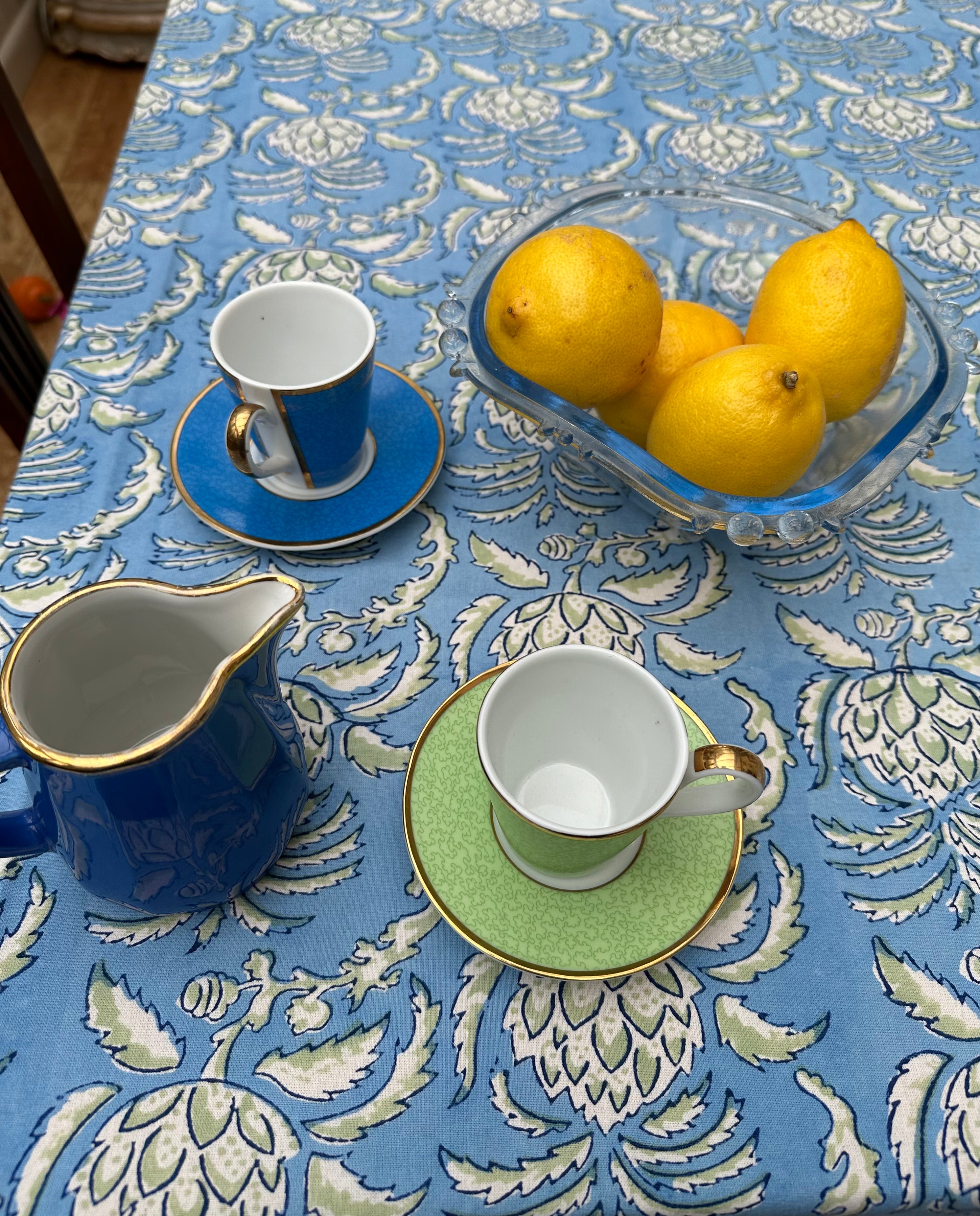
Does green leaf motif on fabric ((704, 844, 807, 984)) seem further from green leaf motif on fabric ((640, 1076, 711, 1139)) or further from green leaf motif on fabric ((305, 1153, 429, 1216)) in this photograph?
green leaf motif on fabric ((305, 1153, 429, 1216))

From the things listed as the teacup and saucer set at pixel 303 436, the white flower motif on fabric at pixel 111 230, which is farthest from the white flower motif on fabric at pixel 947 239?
the white flower motif on fabric at pixel 111 230

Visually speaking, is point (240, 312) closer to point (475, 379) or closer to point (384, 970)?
point (475, 379)

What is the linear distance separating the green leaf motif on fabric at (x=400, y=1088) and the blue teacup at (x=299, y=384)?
33cm

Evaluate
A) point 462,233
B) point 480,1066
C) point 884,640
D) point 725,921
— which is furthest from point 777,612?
point 462,233

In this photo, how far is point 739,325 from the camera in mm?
665

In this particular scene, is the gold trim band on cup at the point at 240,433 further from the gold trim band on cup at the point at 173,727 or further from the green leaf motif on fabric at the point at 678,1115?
the green leaf motif on fabric at the point at 678,1115

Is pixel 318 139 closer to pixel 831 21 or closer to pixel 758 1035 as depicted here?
pixel 831 21

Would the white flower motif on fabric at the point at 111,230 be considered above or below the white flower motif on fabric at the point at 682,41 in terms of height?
below

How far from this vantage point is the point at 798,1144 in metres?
0.38

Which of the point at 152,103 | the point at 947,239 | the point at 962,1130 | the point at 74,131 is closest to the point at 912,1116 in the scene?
the point at 962,1130

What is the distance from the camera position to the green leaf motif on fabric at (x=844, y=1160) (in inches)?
14.6

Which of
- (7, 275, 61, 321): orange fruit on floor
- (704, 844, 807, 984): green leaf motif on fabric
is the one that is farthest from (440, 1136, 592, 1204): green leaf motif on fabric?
(7, 275, 61, 321): orange fruit on floor

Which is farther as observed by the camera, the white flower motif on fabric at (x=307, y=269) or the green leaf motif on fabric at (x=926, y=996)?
the white flower motif on fabric at (x=307, y=269)

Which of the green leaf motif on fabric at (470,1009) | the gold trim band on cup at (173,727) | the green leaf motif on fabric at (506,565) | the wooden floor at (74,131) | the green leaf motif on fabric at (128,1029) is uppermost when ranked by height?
the gold trim band on cup at (173,727)
